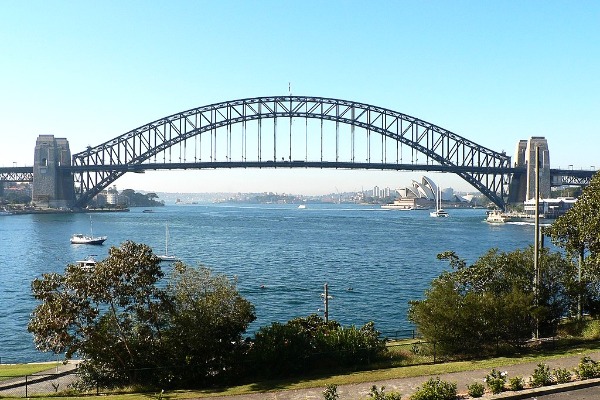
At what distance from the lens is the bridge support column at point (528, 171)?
118 meters

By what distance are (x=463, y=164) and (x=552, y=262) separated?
108 m

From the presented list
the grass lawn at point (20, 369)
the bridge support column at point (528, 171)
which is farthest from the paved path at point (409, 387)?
the bridge support column at point (528, 171)

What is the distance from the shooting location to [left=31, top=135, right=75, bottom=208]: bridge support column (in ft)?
431

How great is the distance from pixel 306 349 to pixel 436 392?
5624 mm

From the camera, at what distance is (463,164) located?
407 feet

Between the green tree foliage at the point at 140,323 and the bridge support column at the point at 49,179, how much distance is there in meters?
126

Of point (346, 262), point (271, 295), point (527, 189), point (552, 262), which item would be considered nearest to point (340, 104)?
point (527, 189)

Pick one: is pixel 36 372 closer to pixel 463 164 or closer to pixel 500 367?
pixel 500 367

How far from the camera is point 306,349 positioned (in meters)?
16.2

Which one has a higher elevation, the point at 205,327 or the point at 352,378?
the point at 205,327

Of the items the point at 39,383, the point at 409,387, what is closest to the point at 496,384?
the point at 409,387

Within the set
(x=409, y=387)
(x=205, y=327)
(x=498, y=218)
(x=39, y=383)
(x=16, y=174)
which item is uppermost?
(x=16, y=174)

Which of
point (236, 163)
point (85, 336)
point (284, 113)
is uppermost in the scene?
point (284, 113)

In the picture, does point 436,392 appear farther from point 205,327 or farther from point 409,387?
point 205,327
